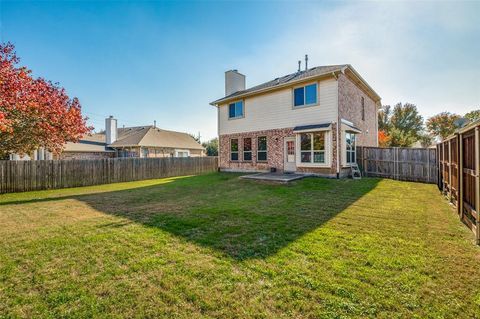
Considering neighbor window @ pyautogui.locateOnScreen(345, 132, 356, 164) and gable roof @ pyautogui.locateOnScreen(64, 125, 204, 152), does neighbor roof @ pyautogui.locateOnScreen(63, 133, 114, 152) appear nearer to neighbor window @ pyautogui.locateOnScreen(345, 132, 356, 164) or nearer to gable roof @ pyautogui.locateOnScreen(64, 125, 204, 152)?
gable roof @ pyautogui.locateOnScreen(64, 125, 204, 152)

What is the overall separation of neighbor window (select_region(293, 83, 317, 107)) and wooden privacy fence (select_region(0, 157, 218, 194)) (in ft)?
34.1

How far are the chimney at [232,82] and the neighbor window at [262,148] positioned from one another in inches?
226

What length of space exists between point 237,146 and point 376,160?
8807 millimetres

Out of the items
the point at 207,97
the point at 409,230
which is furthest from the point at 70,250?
the point at 207,97

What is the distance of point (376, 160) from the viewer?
43.9 feet

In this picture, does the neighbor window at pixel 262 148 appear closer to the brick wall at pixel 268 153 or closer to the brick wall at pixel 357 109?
the brick wall at pixel 268 153

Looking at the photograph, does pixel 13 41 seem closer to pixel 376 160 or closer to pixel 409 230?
pixel 409 230

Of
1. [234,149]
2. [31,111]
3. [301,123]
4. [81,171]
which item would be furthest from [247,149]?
Result: [31,111]

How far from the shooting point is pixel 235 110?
55.9 feet

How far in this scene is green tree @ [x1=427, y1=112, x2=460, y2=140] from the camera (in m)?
40.4

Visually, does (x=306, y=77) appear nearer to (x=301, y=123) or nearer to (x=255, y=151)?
(x=301, y=123)

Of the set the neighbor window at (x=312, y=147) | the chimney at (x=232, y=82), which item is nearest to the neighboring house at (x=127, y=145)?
the chimney at (x=232, y=82)

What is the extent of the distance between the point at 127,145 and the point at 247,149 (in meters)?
15.9

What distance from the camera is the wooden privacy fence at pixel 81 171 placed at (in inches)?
448
